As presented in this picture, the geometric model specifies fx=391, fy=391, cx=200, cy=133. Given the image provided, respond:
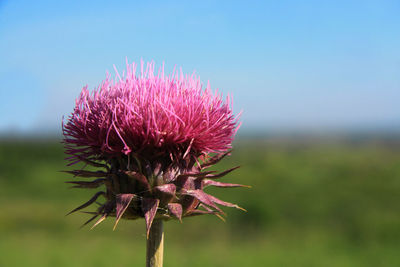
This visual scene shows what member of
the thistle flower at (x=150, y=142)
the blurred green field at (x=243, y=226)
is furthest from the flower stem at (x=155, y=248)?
the blurred green field at (x=243, y=226)

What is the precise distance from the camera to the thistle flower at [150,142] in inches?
140

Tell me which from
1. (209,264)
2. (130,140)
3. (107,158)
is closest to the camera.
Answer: (130,140)

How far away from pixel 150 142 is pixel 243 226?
146ft

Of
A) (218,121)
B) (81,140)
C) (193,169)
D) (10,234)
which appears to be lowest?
(10,234)

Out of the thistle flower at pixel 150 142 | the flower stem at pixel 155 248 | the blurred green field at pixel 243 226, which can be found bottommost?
the blurred green field at pixel 243 226

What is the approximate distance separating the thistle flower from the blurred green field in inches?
804

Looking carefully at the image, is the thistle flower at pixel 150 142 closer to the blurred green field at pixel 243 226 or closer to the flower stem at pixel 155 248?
the flower stem at pixel 155 248

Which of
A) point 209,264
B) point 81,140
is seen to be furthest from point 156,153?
point 209,264

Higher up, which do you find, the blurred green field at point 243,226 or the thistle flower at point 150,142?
the thistle flower at point 150,142

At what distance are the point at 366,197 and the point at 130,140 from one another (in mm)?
53367

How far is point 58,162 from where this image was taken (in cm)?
7219

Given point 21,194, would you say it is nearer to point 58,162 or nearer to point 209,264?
point 58,162

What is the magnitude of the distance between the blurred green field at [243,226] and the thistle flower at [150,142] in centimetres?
2043

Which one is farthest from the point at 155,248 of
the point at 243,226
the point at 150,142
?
the point at 243,226
